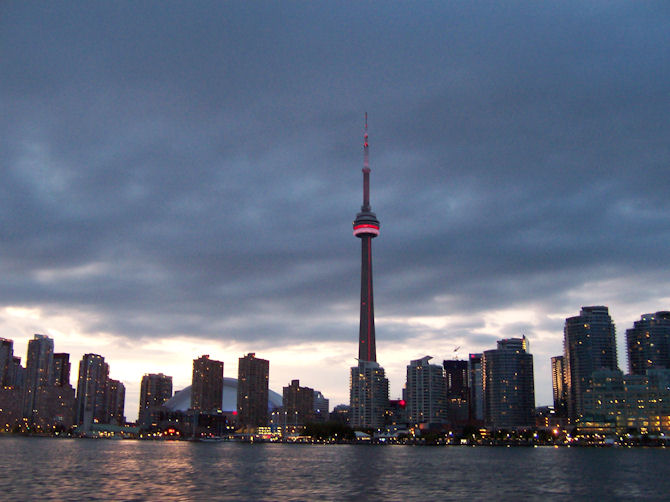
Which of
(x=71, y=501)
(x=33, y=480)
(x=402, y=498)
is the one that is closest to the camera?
(x=71, y=501)

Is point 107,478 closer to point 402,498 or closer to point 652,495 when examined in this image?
point 402,498

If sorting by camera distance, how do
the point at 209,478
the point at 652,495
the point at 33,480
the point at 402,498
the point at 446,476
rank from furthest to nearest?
the point at 446,476, the point at 209,478, the point at 33,480, the point at 652,495, the point at 402,498

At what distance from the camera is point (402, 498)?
81875mm

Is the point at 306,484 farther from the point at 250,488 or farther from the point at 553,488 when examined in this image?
the point at 553,488

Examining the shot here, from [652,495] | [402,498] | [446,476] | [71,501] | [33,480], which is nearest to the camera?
[71,501]

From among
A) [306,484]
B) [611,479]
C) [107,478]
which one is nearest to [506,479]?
[611,479]

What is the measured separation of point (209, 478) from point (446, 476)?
3884cm

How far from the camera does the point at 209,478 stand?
107 metres

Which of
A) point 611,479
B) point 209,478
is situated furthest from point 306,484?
point 611,479

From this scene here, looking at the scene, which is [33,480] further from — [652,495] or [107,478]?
[652,495]

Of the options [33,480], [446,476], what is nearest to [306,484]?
[446,476]

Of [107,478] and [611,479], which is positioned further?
[611,479]

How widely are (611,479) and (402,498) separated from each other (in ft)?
174

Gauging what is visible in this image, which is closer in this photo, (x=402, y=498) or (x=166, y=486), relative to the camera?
(x=402, y=498)
